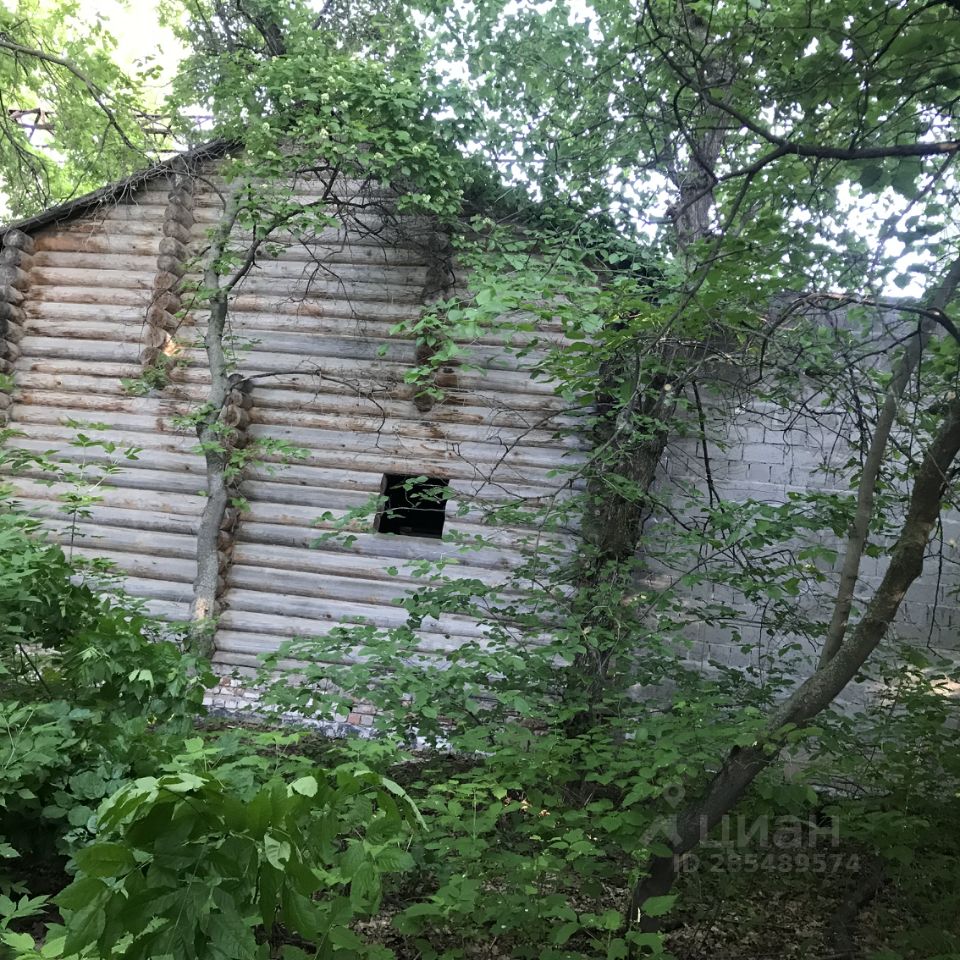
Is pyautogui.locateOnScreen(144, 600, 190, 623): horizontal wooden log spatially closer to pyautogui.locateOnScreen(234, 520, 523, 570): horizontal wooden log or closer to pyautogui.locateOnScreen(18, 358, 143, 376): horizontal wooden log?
pyautogui.locateOnScreen(234, 520, 523, 570): horizontal wooden log

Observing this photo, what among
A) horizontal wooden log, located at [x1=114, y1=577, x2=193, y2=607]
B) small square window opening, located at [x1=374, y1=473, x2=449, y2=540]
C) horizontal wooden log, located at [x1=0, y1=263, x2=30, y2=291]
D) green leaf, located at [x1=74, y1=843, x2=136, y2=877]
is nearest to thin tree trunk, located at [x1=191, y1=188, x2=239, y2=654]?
horizontal wooden log, located at [x1=114, y1=577, x2=193, y2=607]

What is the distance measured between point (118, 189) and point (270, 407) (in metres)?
2.90

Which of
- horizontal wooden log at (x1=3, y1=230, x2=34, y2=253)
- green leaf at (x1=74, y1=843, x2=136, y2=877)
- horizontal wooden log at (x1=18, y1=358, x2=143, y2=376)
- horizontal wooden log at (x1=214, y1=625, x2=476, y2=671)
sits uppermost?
horizontal wooden log at (x1=3, y1=230, x2=34, y2=253)

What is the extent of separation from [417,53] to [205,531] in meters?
5.22

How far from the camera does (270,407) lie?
8258 mm

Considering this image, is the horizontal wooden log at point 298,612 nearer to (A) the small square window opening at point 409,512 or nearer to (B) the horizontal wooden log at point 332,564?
(B) the horizontal wooden log at point 332,564

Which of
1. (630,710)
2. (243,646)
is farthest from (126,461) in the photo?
(630,710)

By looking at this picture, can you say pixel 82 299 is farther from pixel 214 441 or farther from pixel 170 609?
pixel 170 609

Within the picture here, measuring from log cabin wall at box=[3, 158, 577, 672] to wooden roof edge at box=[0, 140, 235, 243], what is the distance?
0.31 ft

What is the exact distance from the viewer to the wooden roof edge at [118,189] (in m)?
8.44

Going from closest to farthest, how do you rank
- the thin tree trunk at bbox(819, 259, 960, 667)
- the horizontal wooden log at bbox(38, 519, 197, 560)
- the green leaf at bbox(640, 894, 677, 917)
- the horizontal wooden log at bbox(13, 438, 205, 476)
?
the green leaf at bbox(640, 894, 677, 917), the thin tree trunk at bbox(819, 259, 960, 667), the horizontal wooden log at bbox(38, 519, 197, 560), the horizontal wooden log at bbox(13, 438, 205, 476)

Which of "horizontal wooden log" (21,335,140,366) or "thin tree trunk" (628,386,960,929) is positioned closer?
"thin tree trunk" (628,386,960,929)

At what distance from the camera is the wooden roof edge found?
332 inches

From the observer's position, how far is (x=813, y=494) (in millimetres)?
4879
